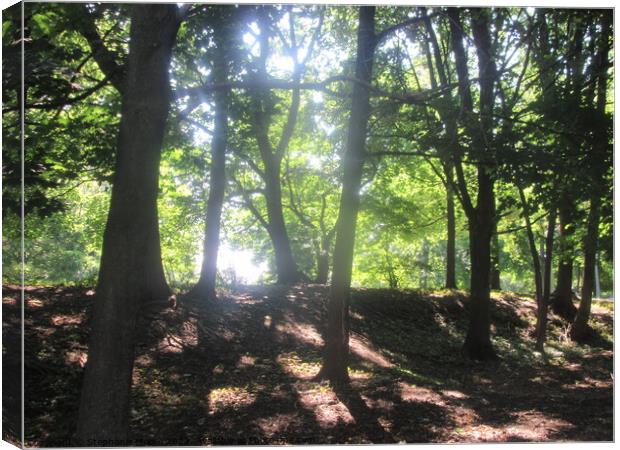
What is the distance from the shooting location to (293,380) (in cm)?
541

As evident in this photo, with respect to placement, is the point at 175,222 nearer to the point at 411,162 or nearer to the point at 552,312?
the point at 411,162

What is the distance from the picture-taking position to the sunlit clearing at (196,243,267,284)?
8.31 metres

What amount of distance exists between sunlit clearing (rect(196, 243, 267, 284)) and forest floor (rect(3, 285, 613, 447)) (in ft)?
1.34

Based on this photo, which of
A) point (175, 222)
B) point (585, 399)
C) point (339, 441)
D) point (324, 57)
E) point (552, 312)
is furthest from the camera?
point (552, 312)

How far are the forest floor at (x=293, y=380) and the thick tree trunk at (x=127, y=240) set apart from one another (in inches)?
30.7

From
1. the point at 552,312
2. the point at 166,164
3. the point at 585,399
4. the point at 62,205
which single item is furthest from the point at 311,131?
the point at 552,312

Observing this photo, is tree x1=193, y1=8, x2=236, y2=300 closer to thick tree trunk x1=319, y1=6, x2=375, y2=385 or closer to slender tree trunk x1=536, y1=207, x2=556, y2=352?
thick tree trunk x1=319, y1=6, x2=375, y2=385

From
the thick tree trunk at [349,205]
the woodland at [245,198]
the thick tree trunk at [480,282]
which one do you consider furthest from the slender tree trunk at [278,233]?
the thick tree trunk at [349,205]

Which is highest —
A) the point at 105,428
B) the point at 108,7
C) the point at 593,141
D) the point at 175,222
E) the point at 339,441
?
the point at 108,7

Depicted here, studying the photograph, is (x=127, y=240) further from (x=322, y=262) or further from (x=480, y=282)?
(x=322, y=262)

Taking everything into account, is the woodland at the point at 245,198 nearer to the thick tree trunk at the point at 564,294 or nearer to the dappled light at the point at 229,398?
the dappled light at the point at 229,398

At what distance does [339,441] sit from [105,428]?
6.34 ft

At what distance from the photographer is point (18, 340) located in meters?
4.43

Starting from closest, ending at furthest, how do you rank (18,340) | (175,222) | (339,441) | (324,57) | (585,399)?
1. (339,441)
2. (18,340)
3. (585,399)
4. (324,57)
5. (175,222)
